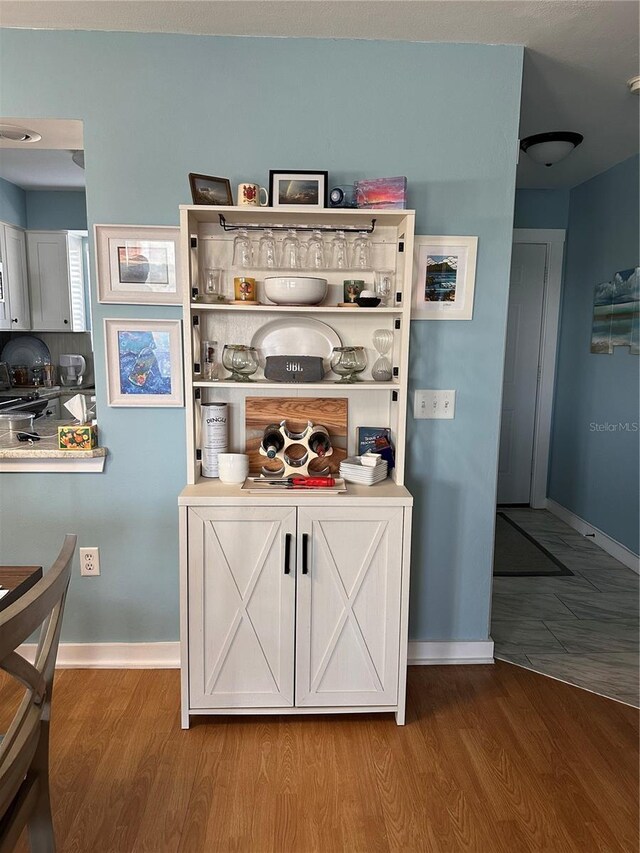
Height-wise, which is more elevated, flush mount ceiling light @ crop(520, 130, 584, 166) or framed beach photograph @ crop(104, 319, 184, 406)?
flush mount ceiling light @ crop(520, 130, 584, 166)

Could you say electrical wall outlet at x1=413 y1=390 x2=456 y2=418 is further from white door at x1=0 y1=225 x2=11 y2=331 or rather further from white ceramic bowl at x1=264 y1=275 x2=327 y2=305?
white door at x1=0 y1=225 x2=11 y2=331

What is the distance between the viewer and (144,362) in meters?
2.23

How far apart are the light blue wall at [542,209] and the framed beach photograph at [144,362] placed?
316 centimetres

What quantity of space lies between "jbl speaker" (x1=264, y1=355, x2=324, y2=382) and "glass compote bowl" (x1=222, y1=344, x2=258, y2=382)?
68 mm

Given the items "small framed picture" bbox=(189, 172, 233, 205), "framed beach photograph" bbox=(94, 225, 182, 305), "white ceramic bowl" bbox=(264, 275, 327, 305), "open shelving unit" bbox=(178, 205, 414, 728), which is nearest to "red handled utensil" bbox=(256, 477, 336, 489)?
"open shelving unit" bbox=(178, 205, 414, 728)

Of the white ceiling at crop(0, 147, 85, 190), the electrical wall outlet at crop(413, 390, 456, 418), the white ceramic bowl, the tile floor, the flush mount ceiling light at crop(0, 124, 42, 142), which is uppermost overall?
the white ceiling at crop(0, 147, 85, 190)

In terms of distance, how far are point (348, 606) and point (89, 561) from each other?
1129 millimetres

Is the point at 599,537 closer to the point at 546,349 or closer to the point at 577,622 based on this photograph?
the point at 577,622

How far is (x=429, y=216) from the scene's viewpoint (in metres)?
2.20

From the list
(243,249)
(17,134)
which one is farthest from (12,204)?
(243,249)

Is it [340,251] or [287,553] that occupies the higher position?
[340,251]

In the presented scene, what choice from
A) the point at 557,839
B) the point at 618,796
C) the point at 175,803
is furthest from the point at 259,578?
the point at 618,796

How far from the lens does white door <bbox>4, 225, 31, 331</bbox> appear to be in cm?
426

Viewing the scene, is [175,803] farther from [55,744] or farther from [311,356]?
[311,356]
